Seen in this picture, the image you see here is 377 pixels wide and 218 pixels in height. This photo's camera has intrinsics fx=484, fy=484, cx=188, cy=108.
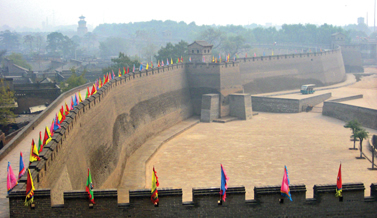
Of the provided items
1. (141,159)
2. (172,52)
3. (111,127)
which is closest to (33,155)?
(111,127)

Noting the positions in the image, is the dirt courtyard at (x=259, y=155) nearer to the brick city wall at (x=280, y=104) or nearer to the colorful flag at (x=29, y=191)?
the brick city wall at (x=280, y=104)

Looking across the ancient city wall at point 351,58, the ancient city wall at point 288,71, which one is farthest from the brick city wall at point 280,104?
the ancient city wall at point 351,58

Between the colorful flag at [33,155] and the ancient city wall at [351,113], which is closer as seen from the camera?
the colorful flag at [33,155]

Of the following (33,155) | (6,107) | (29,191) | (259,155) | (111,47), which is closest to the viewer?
(29,191)

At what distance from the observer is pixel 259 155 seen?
2580 cm

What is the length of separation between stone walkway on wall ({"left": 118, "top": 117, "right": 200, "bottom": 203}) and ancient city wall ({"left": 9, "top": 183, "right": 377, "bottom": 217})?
6.88m

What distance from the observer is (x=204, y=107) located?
35.4 metres

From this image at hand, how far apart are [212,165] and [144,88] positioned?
7489 millimetres

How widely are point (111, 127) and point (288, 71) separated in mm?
30082

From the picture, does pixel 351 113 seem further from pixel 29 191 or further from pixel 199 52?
pixel 29 191

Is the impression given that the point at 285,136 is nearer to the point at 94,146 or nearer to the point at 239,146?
the point at 239,146

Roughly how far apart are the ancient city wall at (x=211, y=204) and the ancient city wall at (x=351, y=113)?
74.4 ft

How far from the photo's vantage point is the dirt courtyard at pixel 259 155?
21625mm

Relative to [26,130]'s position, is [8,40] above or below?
above
